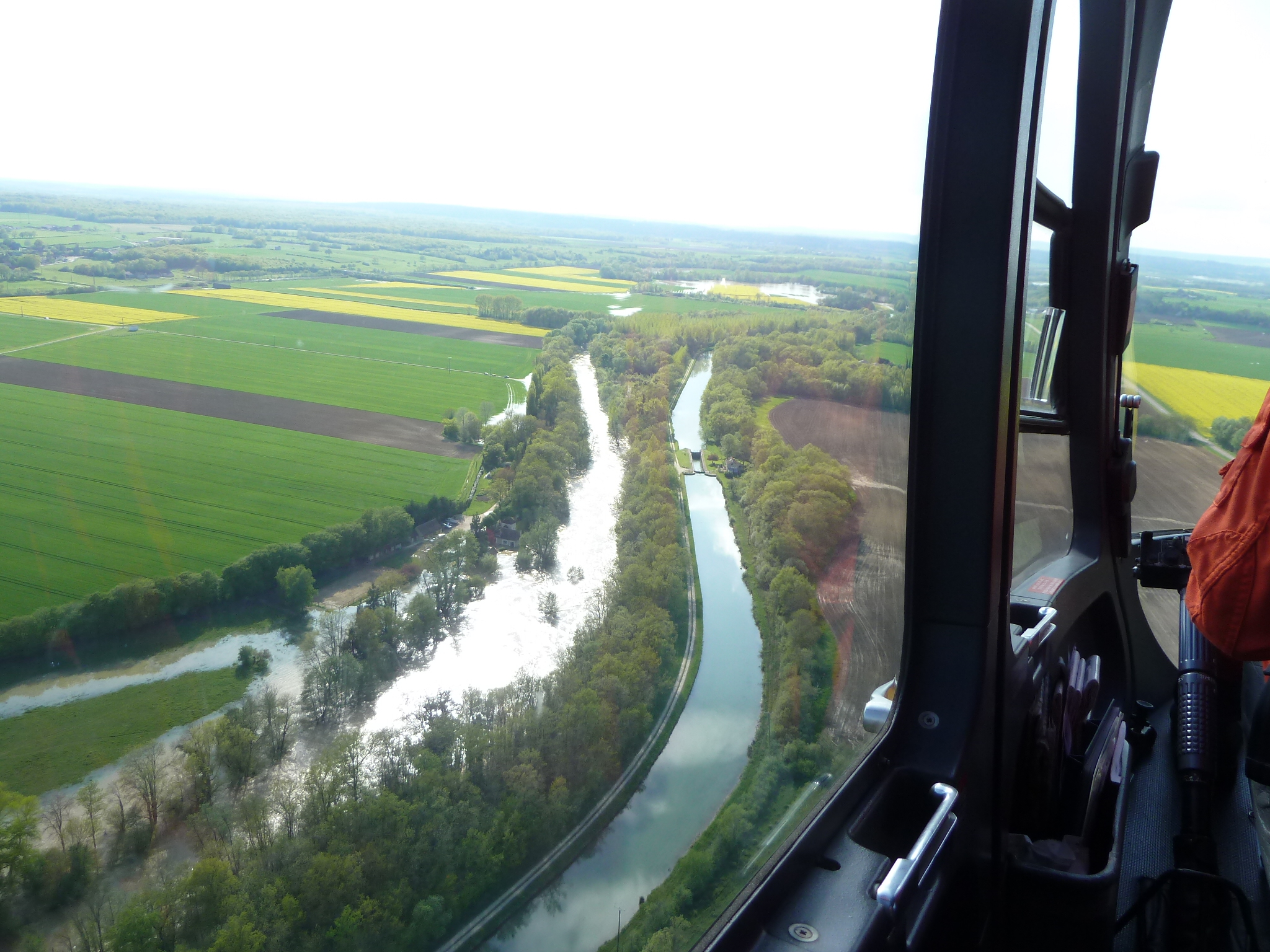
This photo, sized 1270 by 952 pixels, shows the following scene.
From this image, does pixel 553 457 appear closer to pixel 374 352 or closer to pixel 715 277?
pixel 374 352

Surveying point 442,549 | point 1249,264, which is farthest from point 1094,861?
point 1249,264

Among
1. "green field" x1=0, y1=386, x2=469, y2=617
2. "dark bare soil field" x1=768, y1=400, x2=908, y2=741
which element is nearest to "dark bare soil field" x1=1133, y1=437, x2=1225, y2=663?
"dark bare soil field" x1=768, y1=400, x2=908, y2=741

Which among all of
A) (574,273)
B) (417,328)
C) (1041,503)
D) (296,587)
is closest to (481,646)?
(296,587)

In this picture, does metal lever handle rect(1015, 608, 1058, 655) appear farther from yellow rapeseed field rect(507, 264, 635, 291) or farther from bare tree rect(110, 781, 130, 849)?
bare tree rect(110, 781, 130, 849)

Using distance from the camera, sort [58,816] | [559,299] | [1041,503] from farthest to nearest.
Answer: [1041,503] → [559,299] → [58,816]

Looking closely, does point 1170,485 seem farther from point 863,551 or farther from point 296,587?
point 296,587
